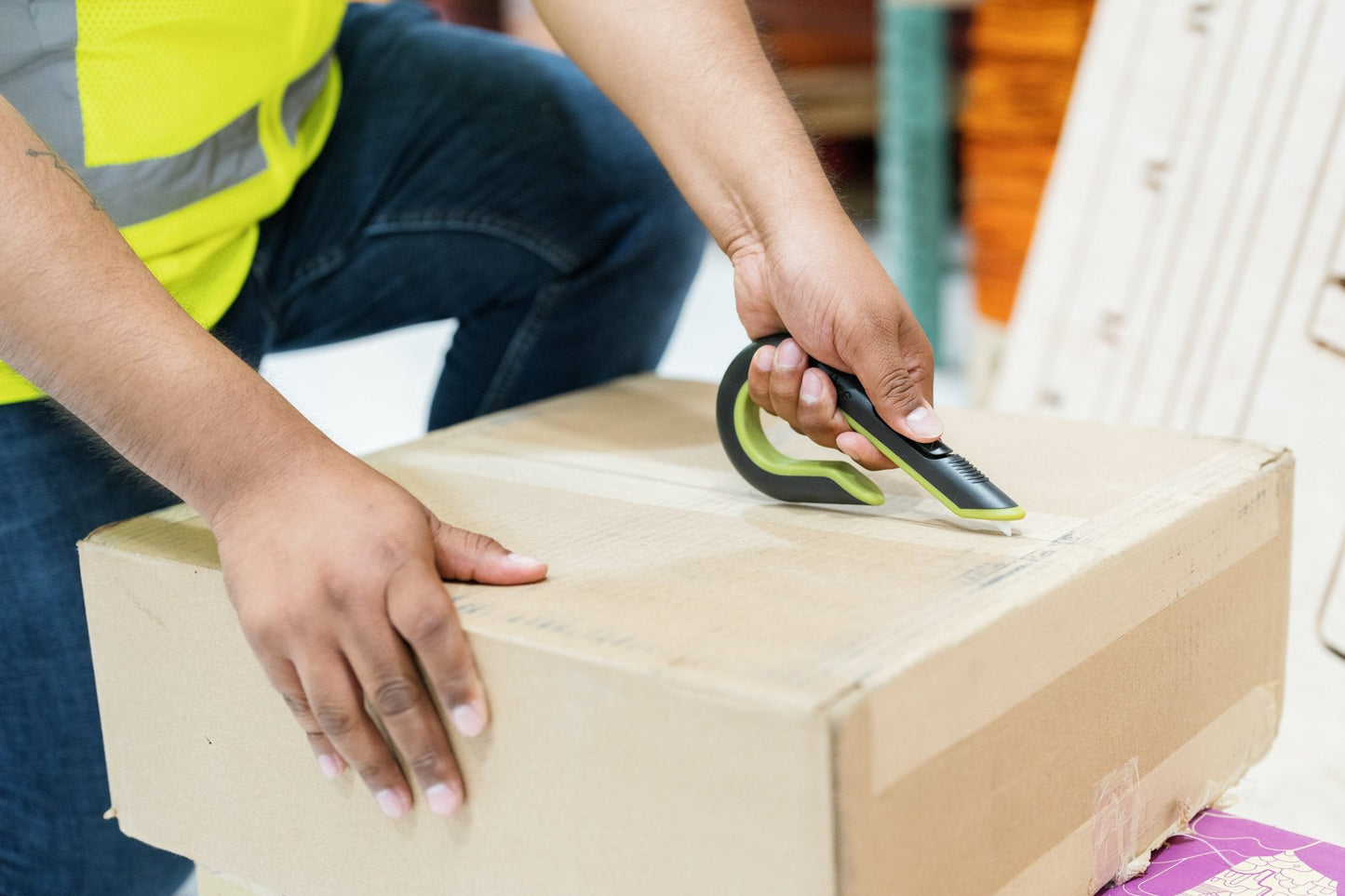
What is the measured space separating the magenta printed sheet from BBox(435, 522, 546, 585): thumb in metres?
0.31

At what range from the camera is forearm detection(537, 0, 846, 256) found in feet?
2.35

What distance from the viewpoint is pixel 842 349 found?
2.12 feet

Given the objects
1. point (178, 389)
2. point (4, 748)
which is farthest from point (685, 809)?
point (4, 748)

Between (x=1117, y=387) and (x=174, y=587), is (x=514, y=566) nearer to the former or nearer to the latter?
(x=174, y=587)

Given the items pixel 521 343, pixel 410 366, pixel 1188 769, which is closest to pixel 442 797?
pixel 1188 769

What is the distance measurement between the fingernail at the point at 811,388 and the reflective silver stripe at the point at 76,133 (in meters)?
0.39

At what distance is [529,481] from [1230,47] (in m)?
0.81

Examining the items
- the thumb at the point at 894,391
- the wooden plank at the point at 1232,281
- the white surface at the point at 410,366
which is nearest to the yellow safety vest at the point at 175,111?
the thumb at the point at 894,391

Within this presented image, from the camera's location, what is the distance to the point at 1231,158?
1122 millimetres

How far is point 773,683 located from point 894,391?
22 centimetres

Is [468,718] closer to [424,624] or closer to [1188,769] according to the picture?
[424,624]

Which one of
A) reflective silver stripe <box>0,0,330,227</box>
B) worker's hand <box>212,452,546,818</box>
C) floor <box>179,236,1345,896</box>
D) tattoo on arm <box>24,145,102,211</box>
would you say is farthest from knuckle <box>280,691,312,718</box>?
floor <box>179,236,1345,896</box>

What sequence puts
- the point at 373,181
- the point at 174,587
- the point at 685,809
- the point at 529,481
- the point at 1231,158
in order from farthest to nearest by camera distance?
the point at 1231,158, the point at 373,181, the point at 529,481, the point at 174,587, the point at 685,809

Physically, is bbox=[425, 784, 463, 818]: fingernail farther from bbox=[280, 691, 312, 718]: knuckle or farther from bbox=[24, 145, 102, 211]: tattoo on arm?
bbox=[24, 145, 102, 211]: tattoo on arm
